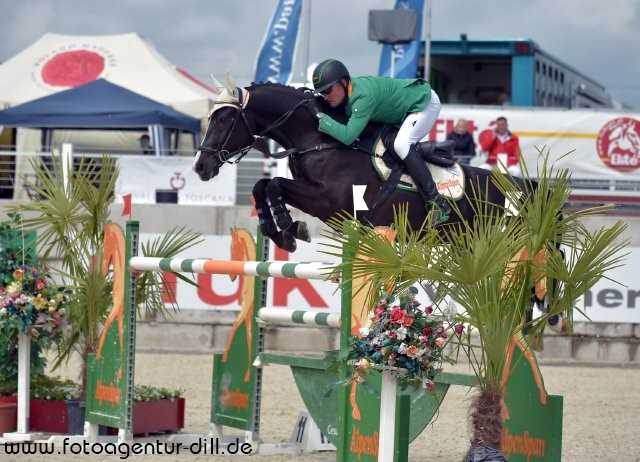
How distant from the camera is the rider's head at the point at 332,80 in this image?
6.40 metres

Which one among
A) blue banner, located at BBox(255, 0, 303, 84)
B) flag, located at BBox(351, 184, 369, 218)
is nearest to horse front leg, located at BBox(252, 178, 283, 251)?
flag, located at BBox(351, 184, 369, 218)

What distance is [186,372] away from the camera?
1025 cm

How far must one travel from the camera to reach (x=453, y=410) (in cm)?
855

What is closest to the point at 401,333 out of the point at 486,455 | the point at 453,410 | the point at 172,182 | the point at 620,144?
the point at 486,455

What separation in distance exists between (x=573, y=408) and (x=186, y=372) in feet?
11.3

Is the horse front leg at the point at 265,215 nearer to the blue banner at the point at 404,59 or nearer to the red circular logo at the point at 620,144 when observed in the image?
the red circular logo at the point at 620,144

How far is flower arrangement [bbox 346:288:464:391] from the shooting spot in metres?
4.46

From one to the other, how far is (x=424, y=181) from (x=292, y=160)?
76 cm

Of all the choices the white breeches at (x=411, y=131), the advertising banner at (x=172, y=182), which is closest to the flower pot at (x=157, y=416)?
the white breeches at (x=411, y=131)

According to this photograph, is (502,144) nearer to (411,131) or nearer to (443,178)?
(443,178)

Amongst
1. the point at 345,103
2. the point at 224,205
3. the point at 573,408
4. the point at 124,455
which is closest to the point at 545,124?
the point at 224,205

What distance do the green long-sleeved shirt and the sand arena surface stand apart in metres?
1.60

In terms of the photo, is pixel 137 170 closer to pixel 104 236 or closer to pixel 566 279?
pixel 104 236

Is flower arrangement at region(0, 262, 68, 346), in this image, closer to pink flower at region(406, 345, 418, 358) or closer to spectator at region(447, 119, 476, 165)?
pink flower at region(406, 345, 418, 358)
